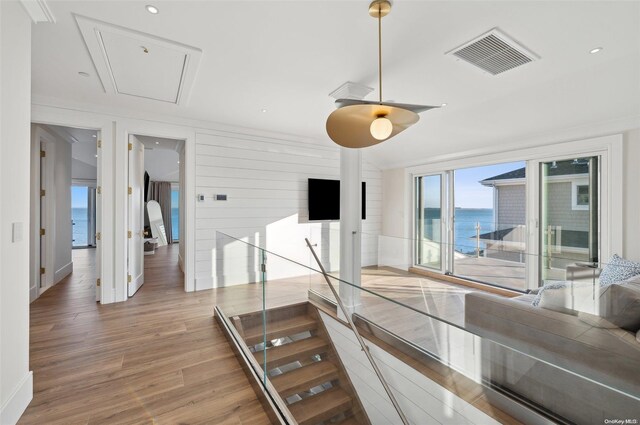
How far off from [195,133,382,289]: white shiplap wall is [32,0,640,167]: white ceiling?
621mm

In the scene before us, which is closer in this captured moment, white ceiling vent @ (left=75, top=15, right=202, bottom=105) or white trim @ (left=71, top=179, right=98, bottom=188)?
white ceiling vent @ (left=75, top=15, right=202, bottom=105)

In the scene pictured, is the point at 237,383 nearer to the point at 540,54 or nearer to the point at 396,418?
the point at 396,418

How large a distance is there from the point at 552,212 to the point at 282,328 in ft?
14.3

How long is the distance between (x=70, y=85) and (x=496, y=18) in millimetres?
4220

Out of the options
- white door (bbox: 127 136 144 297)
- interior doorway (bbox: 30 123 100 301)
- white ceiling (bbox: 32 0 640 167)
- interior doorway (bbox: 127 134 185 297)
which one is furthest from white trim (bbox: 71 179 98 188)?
white ceiling (bbox: 32 0 640 167)

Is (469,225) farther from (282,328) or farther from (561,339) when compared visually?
(282,328)

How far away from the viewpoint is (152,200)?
33.1ft

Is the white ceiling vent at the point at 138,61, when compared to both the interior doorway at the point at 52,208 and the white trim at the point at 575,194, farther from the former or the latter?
Result: the white trim at the point at 575,194

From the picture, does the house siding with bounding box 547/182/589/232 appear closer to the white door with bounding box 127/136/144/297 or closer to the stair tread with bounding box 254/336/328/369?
the stair tread with bounding box 254/336/328/369

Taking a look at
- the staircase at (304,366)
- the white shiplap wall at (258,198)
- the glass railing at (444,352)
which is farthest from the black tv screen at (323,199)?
the staircase at (304,366)

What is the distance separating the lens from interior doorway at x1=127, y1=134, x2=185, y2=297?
13.6 ft

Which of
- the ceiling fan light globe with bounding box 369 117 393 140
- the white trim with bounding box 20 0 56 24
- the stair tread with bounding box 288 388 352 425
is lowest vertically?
the stair tread with bounding box 288 388 352 425

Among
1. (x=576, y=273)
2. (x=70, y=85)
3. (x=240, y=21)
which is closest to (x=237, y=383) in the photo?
(x=240, y=21)

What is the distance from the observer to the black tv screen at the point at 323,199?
552 cm
